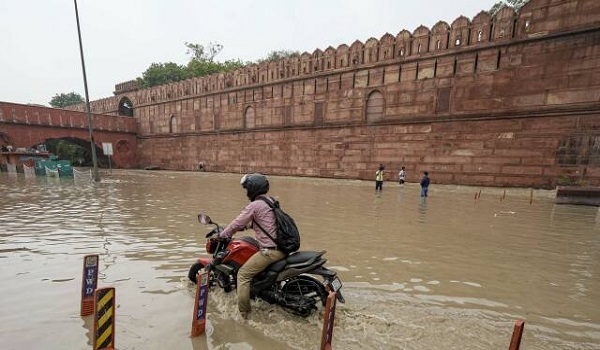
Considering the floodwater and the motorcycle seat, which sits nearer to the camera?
the floodwater

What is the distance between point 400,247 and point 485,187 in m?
12.2

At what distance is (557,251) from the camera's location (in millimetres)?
5297

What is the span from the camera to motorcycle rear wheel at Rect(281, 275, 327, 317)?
117 inches

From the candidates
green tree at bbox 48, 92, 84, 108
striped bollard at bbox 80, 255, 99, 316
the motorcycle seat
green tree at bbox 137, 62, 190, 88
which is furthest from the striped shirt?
green tree at bbox 48, 92, 84, 108

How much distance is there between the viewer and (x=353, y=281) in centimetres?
398

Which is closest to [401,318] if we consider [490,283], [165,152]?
[490,283]

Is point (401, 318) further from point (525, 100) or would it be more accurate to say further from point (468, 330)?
point (525, 100)

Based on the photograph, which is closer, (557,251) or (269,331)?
(269,331)

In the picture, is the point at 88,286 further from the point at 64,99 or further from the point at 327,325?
the point at 64,99

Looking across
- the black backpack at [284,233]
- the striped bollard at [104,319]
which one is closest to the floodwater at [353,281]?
the striped bollard at [104,319]

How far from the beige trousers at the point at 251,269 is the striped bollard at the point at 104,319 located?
3.55ft

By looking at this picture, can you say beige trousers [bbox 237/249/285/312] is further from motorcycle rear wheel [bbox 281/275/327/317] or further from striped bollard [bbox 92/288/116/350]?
striped bollard [bbox 92/288/116/350]

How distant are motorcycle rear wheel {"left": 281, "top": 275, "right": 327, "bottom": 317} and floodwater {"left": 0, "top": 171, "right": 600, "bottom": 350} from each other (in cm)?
11

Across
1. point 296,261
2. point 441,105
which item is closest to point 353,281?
point 296,261
